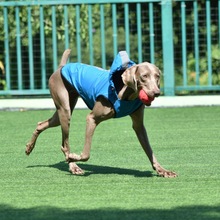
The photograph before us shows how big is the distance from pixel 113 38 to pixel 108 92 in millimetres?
7249

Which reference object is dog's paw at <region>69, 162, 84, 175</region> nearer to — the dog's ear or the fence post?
the dog's ear

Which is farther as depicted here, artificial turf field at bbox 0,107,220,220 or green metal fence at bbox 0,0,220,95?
green metal fence at bbox 0,0,220,95

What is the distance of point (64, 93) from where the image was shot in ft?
29.4

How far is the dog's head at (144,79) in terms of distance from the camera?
782 centimetres

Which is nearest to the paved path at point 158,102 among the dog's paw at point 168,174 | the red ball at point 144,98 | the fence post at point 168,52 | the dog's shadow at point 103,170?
the fence post at point 168,52

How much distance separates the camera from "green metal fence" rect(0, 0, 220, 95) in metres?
15.4

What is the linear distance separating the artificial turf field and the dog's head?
81cm

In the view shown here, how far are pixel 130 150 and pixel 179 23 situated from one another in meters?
6.19

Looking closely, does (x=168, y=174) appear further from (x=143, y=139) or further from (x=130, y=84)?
(x=130, y=84)

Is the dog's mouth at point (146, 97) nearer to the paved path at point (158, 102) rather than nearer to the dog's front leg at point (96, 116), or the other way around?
the dog's front leg at point (96, 116)

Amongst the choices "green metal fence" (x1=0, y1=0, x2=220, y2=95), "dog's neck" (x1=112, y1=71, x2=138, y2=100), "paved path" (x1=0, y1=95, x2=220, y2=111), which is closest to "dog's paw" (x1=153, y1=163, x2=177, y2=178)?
"dog's neck" (x1=112, y1=71, x2=138, y2=100)

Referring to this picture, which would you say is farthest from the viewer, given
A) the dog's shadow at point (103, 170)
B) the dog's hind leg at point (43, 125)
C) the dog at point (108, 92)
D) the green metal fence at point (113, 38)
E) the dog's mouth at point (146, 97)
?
the green metal fence at point (113, 38)

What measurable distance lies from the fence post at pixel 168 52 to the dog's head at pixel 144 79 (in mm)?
7396

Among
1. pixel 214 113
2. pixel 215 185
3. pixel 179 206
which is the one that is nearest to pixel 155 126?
pixel 214 113
